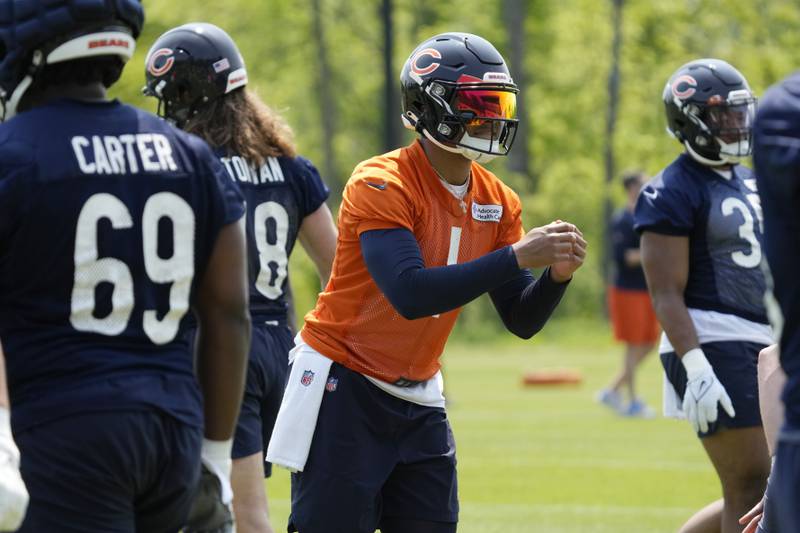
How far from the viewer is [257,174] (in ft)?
18.9

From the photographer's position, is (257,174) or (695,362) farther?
(695,362)

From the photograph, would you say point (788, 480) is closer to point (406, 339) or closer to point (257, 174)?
point (406, 339)

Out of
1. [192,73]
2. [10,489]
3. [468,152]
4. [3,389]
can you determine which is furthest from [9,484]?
[192,73]

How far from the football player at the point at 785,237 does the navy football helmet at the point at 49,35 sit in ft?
4.94

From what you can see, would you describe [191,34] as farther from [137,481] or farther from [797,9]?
[797,9]

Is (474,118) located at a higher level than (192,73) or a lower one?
higher

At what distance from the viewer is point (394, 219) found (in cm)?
461

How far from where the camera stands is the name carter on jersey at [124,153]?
10.7ft

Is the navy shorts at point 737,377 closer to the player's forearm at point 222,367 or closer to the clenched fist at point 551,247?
the clenched fist at point 551,247

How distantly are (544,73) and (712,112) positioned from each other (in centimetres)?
3724

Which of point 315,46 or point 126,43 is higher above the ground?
point 126,43

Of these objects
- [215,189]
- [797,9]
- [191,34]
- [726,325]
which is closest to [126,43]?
[215,189]

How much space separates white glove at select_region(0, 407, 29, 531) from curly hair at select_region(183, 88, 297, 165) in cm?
282

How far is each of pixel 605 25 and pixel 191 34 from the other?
33957mm
